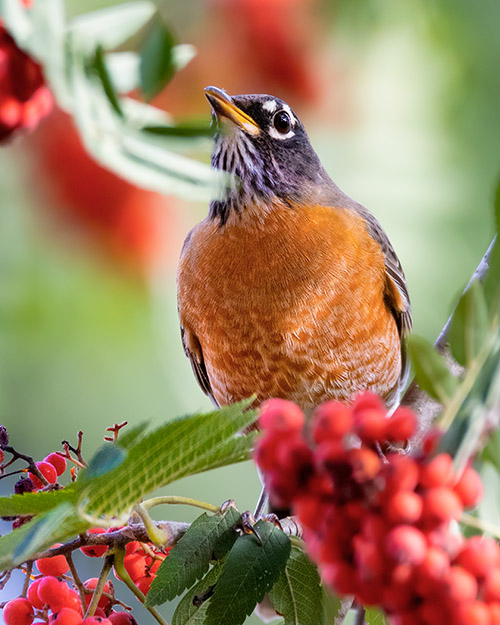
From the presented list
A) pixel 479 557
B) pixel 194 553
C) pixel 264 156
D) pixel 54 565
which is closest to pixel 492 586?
pixel 479 557

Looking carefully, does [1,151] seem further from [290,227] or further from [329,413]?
[290,227]

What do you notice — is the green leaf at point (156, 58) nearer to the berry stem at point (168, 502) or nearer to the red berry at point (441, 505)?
the red berry at point (441, 505)

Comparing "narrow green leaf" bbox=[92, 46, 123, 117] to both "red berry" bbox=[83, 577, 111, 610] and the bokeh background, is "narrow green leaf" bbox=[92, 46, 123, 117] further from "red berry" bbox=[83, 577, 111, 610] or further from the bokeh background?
"red berry" bbox=[83, 577, 111, 610]

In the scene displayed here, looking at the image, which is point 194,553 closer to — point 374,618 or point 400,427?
point 374,618

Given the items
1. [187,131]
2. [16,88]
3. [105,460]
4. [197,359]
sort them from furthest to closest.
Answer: [197,359], [16,88], [105,460], [187,131]

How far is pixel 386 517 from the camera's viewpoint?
0.73 metres

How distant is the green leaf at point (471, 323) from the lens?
2.34 ft

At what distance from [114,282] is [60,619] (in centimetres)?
59

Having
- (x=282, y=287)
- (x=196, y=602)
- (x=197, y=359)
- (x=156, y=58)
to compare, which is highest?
(x=156, y=58)

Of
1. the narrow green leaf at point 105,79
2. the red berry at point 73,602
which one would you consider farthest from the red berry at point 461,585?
the red berry at point 73,602

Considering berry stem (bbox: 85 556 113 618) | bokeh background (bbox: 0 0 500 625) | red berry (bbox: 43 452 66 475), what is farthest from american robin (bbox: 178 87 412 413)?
berry stem (bbox: 85 556 113 618)

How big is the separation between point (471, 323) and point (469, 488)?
141 millimetres

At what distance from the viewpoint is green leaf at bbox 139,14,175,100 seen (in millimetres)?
727

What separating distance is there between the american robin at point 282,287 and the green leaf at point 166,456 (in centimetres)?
158
